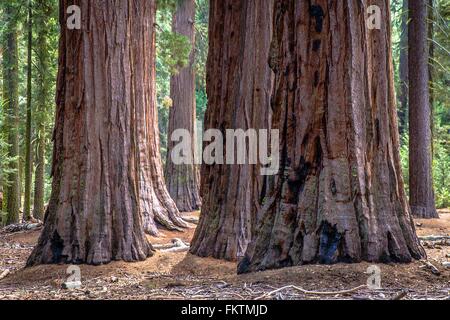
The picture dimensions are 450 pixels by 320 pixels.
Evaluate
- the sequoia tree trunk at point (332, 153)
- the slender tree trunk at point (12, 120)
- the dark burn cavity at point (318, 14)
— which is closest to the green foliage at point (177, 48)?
the slender tree trunk at point (12, 120)

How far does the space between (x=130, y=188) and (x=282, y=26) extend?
3.11 m

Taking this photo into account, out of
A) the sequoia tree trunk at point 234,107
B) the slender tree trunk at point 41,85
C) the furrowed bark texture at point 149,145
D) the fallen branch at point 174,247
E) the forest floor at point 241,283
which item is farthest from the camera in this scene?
the slender tree trunk at point 41,85

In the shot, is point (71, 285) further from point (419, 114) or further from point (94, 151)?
point (419, 114)

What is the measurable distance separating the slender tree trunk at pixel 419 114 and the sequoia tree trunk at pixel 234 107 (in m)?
7.14

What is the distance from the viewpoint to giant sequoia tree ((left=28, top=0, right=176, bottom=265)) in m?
7.24

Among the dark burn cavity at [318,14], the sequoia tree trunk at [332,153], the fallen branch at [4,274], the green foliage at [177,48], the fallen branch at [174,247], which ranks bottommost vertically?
the fallen branch at [4,274]

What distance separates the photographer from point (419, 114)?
14578mm

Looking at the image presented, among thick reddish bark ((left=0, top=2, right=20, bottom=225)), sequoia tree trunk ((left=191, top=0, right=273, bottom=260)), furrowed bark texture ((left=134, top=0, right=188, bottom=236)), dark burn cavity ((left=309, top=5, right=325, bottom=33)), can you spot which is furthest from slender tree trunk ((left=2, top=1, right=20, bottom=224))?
dark burn cavity ((left=309, top=5, right=325, bottom=33))

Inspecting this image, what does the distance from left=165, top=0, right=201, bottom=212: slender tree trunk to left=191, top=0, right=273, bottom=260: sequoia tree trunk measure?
30.4 ft

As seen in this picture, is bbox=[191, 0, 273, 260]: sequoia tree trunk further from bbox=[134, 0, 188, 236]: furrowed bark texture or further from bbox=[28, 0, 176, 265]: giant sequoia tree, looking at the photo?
bbox=[134, 0, 188, 236]: furrowed bark texture

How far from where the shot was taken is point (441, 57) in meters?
21.3

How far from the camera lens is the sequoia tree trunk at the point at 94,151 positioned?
724 cm

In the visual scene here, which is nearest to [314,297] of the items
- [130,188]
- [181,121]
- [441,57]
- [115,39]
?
[130,188]

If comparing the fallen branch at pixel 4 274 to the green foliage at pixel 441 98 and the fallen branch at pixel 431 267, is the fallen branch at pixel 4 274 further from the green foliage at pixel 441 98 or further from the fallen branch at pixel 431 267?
the green foliage at pixel 441 98
